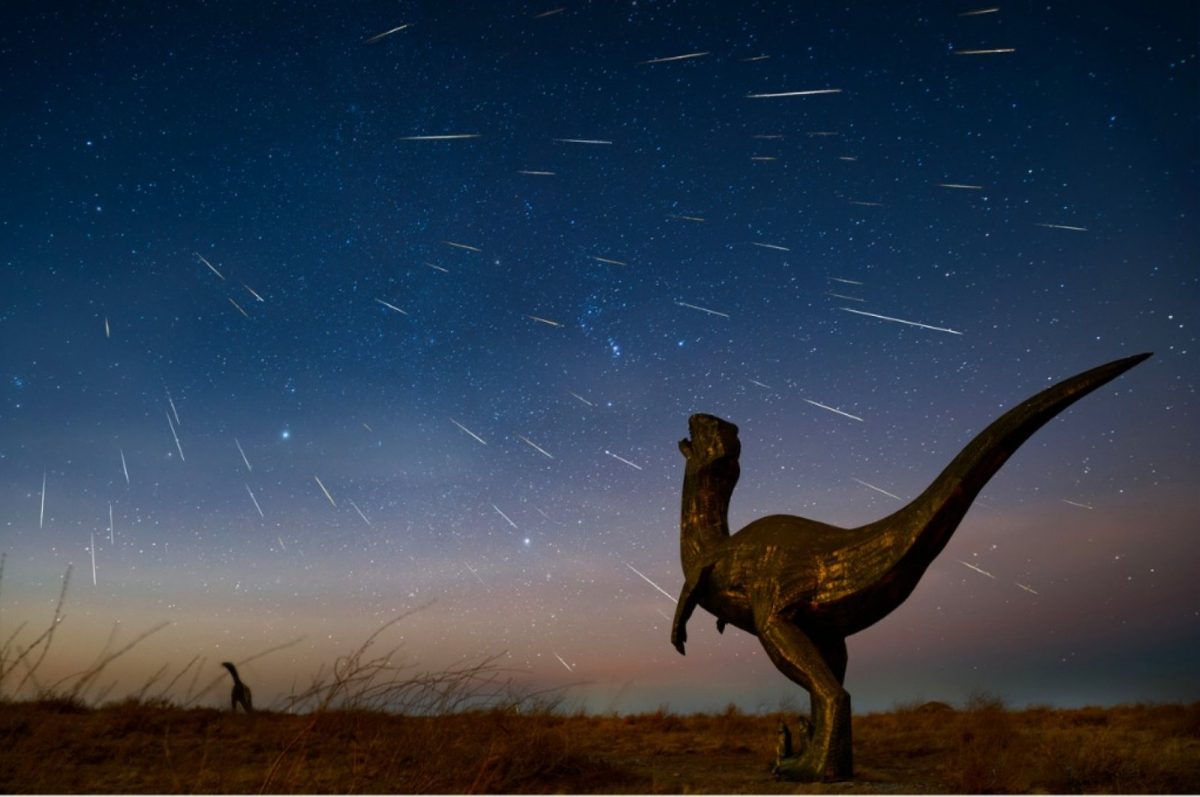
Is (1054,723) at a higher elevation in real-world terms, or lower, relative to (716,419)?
lower

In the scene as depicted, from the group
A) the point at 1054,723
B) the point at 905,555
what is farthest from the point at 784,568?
the point at 1054,723

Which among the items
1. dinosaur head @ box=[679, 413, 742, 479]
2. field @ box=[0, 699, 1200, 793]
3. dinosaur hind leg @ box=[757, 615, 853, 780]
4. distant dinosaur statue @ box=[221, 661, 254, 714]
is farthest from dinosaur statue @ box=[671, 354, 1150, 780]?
distant dinosaur statue @ box=[221, 661, 254, 714]

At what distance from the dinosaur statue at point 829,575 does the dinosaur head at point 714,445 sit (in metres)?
0.80

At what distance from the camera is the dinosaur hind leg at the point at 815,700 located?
671 cm

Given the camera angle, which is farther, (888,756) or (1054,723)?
(1054,723)

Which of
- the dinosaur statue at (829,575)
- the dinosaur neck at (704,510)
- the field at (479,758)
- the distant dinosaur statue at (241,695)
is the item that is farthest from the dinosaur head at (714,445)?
the distant dinosaur statue at (241,695)

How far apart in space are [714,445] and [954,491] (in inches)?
98.8

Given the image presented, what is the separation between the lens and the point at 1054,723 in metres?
14.2

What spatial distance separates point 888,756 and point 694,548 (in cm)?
350

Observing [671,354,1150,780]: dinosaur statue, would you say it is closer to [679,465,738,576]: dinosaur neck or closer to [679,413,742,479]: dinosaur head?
[679,465,738,576]: dinosaur neck

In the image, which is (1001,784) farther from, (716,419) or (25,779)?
(25,779)

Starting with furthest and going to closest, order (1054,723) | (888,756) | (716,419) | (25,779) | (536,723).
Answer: (1054,723), (888,756), (716,419), (536,723), (25,779)

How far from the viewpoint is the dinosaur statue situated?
6.64 meters

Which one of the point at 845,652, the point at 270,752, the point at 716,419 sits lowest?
the point at 270,752
